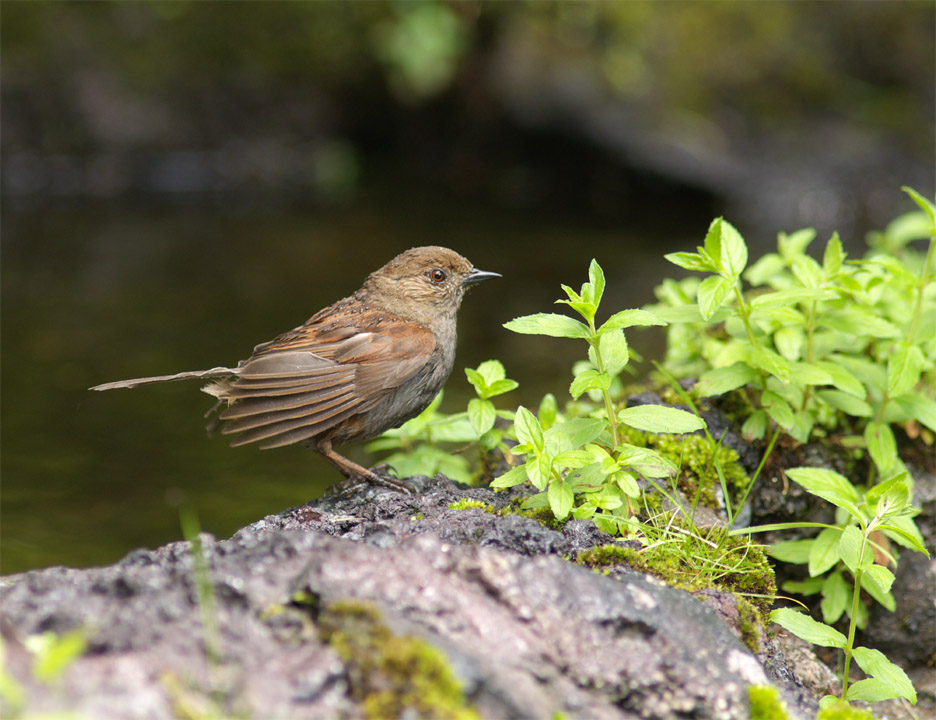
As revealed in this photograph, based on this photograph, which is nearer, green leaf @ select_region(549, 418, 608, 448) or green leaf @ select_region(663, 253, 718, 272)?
green leaf @ select_region(549, 418, 608, 448)

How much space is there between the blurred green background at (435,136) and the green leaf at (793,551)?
642 centimetres

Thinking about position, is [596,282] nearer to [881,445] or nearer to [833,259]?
[833,259]

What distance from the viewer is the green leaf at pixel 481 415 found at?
3711 millimetres

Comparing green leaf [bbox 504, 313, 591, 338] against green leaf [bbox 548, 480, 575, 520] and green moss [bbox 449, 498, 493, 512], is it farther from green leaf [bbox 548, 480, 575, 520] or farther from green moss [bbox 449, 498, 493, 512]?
green moss [bbox 449, 498, 493, 512]

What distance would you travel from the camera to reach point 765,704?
2.36m

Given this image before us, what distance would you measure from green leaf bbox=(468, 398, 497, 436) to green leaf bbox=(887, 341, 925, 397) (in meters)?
1.57

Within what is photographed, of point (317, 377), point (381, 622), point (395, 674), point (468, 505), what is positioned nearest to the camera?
point (395, 674)

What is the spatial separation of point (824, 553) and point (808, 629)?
1.80 ft

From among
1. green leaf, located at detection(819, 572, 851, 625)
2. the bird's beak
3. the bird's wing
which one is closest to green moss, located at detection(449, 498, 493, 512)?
the bird's wing

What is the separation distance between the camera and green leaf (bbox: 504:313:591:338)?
3.12 metres

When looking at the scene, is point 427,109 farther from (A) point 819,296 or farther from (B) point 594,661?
(B) point 594,661

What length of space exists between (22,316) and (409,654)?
830 centimetres

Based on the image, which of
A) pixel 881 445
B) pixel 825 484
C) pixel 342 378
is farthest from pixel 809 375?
pixel 342 378

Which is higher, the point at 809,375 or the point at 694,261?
the point at 694,261
